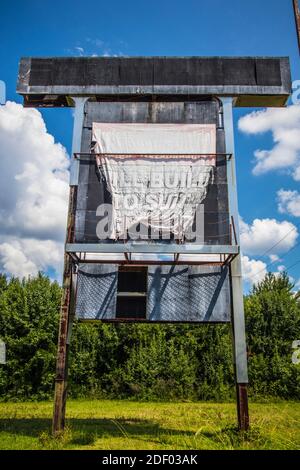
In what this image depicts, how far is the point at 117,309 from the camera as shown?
38.2 feet

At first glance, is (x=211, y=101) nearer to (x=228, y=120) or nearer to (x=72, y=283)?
(x=228, y=120)

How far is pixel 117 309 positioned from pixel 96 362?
18865 mm

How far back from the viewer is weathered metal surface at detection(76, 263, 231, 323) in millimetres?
11461

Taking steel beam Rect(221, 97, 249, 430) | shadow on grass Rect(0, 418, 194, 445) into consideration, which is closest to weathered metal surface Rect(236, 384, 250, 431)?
steel beam Rect(221, 97, 249, 430)

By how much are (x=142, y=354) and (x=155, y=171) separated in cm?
1894

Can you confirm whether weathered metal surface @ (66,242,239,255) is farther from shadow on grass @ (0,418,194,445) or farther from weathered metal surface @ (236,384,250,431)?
shadow on grass @ (0,418,194,445)

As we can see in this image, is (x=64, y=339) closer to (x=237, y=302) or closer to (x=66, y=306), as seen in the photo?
(x=66, y=306)

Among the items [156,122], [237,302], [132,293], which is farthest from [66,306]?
[156,122]

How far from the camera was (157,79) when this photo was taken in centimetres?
1308

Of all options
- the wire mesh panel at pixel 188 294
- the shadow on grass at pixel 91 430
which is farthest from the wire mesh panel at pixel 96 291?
the shadow on grass at pixel 91 430

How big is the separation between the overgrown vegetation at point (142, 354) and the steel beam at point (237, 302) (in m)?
17.4

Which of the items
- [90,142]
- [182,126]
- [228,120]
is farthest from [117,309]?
[228,120]

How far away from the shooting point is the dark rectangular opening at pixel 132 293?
11609 mm

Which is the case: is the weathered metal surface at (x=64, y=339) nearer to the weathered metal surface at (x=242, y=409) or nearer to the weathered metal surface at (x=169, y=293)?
the weathered metal surface at (x=169, y=293)
